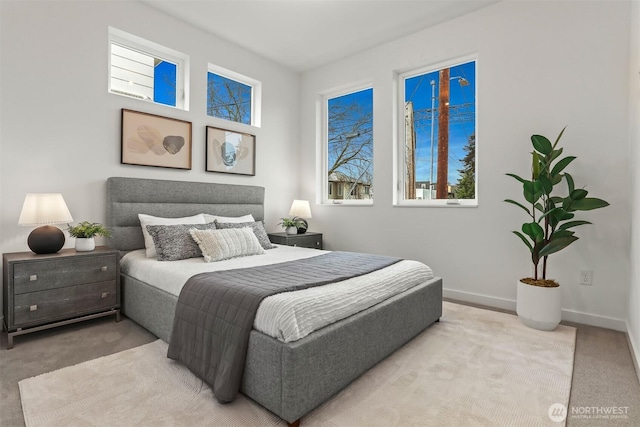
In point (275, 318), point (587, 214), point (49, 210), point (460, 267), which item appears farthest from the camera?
point (460, 267)

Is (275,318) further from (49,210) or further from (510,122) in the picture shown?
(510,122)

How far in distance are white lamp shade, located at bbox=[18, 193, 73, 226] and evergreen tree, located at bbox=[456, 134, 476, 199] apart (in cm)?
367

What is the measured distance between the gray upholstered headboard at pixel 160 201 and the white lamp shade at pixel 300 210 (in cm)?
56

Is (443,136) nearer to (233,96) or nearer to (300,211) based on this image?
(300,211)

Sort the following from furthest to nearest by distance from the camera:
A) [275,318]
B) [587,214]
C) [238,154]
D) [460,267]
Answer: [238,154]
[460,267]
[587,214]
[275,318]

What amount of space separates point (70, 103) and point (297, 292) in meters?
2.69

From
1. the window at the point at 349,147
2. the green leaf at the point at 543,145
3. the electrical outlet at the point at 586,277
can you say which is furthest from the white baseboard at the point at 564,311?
the window at the point at 349,147

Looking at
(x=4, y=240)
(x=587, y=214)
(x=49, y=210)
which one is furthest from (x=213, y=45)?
(x=587, y=214)

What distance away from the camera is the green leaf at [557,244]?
2.49 meters

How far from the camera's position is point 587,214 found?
9.00 feet

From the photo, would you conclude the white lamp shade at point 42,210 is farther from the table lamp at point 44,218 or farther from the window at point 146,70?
the window at point 146,70

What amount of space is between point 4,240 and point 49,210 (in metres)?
0.50

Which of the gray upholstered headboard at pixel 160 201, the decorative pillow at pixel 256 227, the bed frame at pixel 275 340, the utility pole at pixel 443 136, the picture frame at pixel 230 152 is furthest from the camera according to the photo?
the picture frame at pixel 230 152

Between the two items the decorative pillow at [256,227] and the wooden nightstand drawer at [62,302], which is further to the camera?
the decorative pillow at [256,227]
